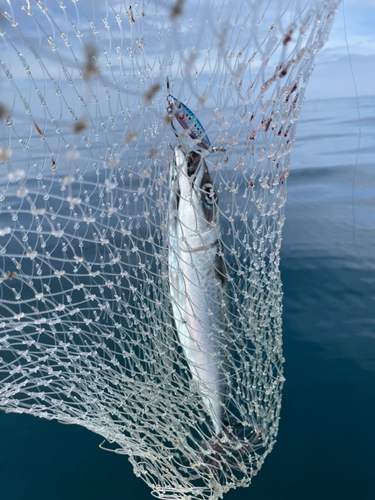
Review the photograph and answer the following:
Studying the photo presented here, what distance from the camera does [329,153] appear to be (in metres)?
10.0

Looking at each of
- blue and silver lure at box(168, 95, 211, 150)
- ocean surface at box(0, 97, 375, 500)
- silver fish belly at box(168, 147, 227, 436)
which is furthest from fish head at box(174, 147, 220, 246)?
ocean surface at box(0, 97, 375, 500)

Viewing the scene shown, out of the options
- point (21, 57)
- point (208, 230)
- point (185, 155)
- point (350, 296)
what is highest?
point (21, 57)

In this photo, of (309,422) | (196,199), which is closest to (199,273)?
(196,199)

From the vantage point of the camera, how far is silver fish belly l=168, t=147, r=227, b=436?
2.18 metres

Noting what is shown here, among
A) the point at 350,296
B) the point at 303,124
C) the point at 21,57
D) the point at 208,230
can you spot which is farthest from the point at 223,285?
the point at 303,124

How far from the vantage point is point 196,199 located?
2215 millimetres

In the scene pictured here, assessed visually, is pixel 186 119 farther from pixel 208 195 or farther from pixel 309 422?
pixel 309 422

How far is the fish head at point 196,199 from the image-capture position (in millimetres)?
2104

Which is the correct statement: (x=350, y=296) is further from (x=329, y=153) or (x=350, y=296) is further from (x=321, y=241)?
(x=329, y=153)

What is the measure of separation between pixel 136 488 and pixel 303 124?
1565 centimetres

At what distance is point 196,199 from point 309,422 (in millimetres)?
2148

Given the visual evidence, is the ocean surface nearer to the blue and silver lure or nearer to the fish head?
the fish head

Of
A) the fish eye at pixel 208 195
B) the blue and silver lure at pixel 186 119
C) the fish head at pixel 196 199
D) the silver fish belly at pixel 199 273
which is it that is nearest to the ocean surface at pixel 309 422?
the silver fish belly at pixel 199 273

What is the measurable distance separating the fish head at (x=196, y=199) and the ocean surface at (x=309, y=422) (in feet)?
6.02
